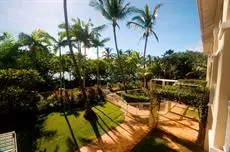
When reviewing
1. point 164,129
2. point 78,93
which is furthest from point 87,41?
point 164,129

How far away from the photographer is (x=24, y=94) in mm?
12094

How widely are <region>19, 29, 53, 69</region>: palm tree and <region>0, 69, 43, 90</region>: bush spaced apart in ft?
28.7

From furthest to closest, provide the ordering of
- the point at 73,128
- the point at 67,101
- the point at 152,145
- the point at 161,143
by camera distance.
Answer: the point at 67,101
the point at 73,128
the point at 161,143
the point at 152,145

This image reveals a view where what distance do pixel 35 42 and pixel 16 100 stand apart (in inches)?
408

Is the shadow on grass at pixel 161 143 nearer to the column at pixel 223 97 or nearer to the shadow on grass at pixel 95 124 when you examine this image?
the shadow on grass at pixel 95 124

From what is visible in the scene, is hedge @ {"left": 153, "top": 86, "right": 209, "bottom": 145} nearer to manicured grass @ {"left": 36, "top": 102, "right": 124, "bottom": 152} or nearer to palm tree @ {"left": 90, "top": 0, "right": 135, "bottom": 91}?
manicured grass @ {"left": 36, "top": 102, "right": 124, "bottom": 152}

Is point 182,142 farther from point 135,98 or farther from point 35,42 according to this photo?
point 35,42

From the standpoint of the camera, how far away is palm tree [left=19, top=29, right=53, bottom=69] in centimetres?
1972

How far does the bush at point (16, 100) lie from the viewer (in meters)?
11.3

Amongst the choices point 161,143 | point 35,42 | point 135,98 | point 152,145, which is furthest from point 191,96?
point 35,42

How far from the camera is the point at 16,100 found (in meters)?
11.9

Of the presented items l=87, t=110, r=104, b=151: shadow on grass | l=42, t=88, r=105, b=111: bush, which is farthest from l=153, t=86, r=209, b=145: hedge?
l=42, t=88, r=105, b=111: bush

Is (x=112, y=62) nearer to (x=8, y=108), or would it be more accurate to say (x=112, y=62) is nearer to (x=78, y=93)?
(x=78, y=93)

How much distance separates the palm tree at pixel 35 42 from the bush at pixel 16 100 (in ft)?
29.6
